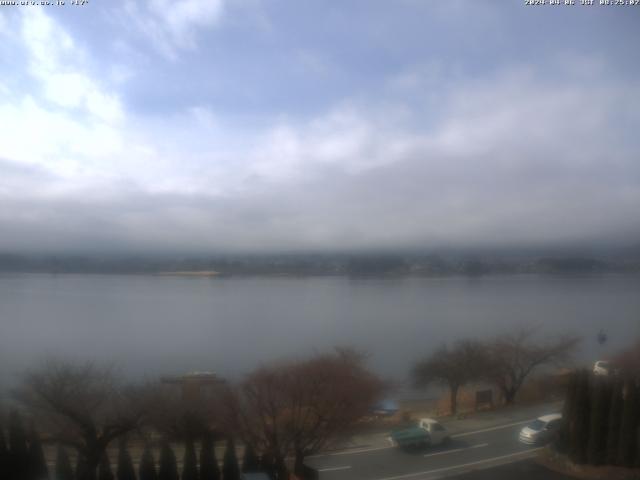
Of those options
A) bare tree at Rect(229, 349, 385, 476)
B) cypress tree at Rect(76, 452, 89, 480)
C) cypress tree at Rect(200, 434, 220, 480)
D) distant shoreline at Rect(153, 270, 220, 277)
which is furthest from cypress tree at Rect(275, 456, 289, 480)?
distant shoreline at Rect(153, 270, 220, 277)

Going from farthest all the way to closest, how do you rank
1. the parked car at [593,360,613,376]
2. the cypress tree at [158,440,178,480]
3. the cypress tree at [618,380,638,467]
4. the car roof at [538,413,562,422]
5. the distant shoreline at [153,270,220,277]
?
the distant shoreline at [153,270,220,277], the parked car at [593,360,613,376], the car roof at [538,413,562,422], the cypress tree at [618,380,638,467], the cypress tree at [158,440,178,480]

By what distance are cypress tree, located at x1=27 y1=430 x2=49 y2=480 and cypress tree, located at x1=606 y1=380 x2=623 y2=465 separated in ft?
13.7

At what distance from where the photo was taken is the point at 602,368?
385 cm

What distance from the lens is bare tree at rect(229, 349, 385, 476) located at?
3.16 meters

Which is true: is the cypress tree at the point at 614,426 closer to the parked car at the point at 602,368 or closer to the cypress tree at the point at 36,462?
the parked car at the point at 602,368

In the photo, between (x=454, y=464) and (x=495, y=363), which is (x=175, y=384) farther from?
(x=495, y=363)

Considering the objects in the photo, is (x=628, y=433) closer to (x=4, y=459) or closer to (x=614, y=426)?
(x=614, y=426)

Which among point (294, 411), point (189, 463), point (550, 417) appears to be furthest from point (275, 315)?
point (550, 417)

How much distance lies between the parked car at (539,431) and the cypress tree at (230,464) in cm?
219

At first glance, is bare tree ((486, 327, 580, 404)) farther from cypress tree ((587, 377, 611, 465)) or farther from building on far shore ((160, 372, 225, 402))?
building on far shore ((160, 372, 225, 402))

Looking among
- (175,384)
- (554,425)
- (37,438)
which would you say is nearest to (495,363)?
(554,425)

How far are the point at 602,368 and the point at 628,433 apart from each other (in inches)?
21.2

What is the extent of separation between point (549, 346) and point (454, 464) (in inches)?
62.8

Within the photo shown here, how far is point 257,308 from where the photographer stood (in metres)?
4.46
